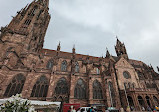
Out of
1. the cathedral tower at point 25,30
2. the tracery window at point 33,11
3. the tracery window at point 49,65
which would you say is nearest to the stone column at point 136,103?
the tracery window at point 49,65

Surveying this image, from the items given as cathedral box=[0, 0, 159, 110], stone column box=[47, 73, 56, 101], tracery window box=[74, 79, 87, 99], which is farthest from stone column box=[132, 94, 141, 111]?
stone column box=[47, 73, 56, 101]

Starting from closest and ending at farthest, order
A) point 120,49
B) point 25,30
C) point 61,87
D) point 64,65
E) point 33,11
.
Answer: point 61,87
point 25,30
point 64,65
point 33,11
point 120,49

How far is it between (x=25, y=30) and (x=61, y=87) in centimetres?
1949

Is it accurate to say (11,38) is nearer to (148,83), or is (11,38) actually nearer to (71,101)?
(71,101)

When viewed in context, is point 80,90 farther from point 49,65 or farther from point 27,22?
point 27,22

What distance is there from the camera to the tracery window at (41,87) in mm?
17316

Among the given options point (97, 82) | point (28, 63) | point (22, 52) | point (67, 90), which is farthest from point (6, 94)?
point (97, 82)

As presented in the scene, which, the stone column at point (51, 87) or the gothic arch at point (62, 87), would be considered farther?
the gothic arch at point (62, 87)

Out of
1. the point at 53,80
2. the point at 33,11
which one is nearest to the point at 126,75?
the point at 53,80

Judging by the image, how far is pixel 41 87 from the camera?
18.0 m

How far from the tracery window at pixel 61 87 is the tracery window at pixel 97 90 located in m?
6.65

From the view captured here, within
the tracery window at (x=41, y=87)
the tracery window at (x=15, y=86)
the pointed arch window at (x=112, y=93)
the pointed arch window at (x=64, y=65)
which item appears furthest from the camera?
the pointed arch window at (x=64, y=65)

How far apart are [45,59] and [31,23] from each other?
1231 cm

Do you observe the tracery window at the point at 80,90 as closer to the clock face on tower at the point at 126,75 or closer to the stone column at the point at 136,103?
the stone column at the point at 136,103
